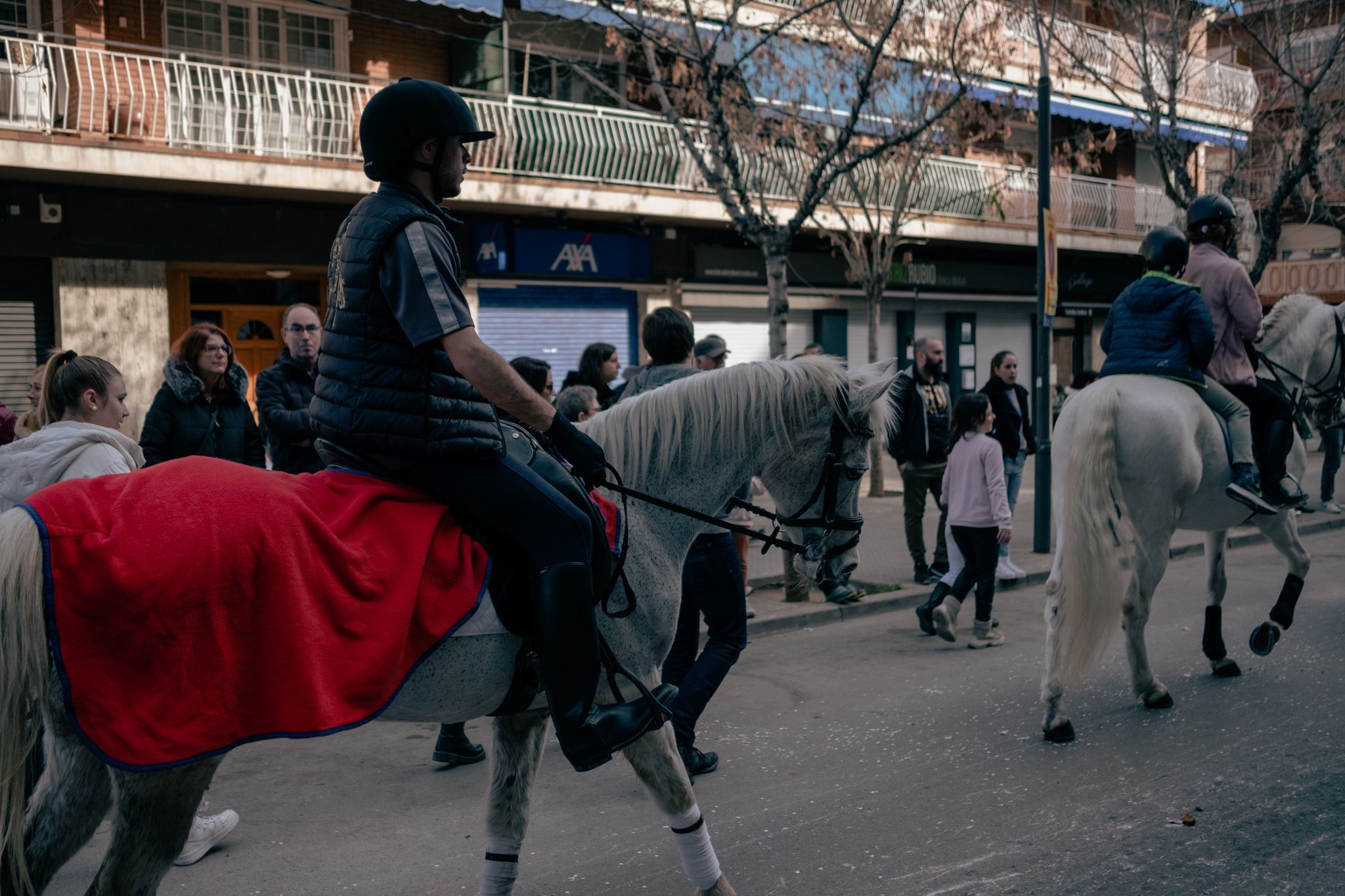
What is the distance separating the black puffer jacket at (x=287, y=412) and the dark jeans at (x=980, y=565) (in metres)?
4.34

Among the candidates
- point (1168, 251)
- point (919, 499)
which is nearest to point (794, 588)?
point (919, 499)

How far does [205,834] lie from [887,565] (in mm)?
7880

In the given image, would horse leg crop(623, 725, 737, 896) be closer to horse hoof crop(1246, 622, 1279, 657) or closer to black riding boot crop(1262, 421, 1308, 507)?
horse hoof crop(1246, 622, 1279, 657)

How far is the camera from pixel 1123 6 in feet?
52.9

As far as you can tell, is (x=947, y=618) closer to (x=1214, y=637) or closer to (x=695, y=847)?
(x=1214, y=637)

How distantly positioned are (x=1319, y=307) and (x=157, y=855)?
8.02 metres

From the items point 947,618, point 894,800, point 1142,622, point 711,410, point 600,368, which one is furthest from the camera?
point 600,368

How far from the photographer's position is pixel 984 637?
7859mm

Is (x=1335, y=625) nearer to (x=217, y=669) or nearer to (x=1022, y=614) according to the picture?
(x=1022, y=614)

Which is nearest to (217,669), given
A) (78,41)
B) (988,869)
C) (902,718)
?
(988,869)

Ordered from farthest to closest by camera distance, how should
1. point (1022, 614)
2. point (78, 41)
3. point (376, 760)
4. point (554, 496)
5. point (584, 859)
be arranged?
point (78, 41), point (1022, 614), point (376, 760), point (584, 859), point (554, 496)

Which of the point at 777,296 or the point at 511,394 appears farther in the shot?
the point at 777,296

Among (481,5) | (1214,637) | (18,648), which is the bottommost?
(1214,637)

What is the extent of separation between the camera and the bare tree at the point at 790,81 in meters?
9.98
